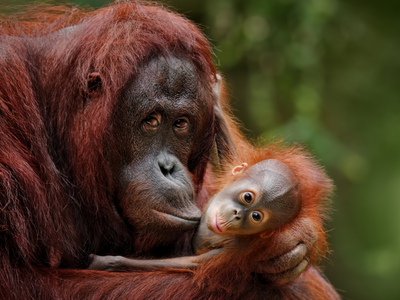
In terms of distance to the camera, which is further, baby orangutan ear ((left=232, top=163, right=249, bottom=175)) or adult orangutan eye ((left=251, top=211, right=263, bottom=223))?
baby orangutan ear ((left=232, top=163, right=249, bottom=175))

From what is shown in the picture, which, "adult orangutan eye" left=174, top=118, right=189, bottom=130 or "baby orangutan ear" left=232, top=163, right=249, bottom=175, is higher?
"adult orangutan eye" left=174, top=118, right=189, bottom=130

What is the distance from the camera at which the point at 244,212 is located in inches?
90.4

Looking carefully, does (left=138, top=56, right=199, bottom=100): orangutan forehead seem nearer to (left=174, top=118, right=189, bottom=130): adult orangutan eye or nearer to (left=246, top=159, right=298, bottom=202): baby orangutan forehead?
(left=174, top=118, right=189, bottom=130): adult orangutan eye

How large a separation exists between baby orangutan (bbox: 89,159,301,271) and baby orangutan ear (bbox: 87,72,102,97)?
697 mm

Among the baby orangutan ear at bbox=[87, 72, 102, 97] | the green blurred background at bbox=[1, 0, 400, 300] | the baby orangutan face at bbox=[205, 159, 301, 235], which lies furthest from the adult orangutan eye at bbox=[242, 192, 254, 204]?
the green blurred background at bbox=[1, 0, 400, 300]

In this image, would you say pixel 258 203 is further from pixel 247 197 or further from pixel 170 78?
pixel 170 78

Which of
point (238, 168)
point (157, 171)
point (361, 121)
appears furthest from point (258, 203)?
point (361, 121)

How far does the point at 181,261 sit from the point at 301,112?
2.44m

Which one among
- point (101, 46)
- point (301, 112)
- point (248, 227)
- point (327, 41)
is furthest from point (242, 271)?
point (327, 41)

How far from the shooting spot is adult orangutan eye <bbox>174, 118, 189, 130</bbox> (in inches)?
95.6

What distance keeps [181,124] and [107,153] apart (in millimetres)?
348

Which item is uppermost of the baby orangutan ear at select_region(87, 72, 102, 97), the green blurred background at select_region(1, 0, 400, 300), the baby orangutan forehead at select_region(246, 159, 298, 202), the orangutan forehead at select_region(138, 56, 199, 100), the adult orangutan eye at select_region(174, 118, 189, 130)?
the orangutan forehead at select_region(138, 56, 199, 100)

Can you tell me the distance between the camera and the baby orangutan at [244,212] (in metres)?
2.28

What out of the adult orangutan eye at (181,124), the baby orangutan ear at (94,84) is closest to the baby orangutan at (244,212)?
the adult orangutan eye at (181,124)
